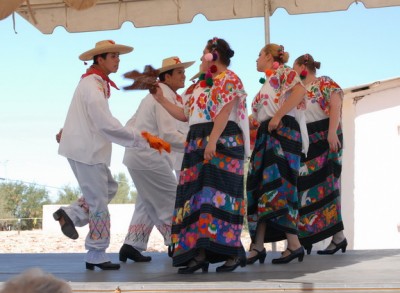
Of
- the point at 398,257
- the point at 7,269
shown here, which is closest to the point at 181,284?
the point at 7,269

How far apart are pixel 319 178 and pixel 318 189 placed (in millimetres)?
89

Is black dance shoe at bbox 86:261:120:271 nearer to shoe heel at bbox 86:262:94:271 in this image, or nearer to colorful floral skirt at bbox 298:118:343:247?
shoe heel at bbox 86:262:94:271

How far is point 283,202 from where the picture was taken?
19.3 ft

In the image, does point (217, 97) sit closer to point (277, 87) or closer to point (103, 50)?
point (277, 87)

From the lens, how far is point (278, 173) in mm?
5855

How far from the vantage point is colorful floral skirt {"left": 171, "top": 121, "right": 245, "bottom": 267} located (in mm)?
5234

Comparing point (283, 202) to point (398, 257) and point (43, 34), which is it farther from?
point (43, 34)

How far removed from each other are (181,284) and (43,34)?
473cm

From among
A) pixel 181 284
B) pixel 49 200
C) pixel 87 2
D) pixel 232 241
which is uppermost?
pixel 49 200

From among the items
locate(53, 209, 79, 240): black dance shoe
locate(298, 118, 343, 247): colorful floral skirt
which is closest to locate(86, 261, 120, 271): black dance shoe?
locate(53, 209, 79, 240): black dance shoe

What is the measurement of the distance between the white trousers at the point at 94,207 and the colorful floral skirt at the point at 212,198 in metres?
0.57

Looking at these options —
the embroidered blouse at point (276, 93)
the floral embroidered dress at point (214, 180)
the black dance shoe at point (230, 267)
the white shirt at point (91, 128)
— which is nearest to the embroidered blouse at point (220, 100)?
the floral embroidered dress at point (214, 180)

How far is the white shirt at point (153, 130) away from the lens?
20.8 ft

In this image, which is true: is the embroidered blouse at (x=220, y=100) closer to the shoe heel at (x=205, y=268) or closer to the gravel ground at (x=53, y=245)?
the shoe heel at (x=205, y=268)
